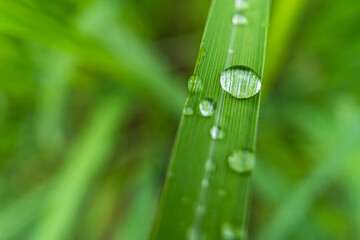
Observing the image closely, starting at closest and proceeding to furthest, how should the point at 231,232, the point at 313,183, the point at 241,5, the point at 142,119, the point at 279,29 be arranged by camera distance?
1. the point at 231,232
2. the point at 241,5
3. the point at 313,183
4. the point at 279,29
5. the point at 142,119

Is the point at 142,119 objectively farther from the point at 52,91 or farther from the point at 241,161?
the point at 241,161

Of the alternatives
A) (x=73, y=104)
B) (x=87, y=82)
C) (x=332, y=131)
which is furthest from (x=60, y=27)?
(x=332, y=131)

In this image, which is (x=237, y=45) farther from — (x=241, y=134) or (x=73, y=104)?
(x=73, y=104)

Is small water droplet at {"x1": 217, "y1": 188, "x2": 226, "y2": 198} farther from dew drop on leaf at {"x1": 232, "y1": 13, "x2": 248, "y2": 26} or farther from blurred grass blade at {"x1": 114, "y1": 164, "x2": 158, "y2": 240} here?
blurred grass blade at {"x1": 114, "y1": 164, "x2": 158, "y2": 240}

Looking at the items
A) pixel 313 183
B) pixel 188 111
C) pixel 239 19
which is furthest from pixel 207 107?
pixel 313 183

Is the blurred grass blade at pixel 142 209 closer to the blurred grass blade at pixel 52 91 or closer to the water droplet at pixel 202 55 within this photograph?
the blurred grass blade at pixel 52 91

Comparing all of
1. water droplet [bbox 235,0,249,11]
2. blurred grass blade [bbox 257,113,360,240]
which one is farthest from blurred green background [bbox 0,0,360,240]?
water droplet [bbox 235,0,249,11]
